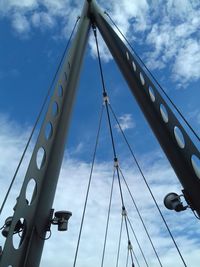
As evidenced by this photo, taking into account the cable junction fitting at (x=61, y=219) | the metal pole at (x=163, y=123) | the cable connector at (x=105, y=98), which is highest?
the cable connector at (x=105, y=98)

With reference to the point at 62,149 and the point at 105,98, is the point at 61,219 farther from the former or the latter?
the point at 105,98

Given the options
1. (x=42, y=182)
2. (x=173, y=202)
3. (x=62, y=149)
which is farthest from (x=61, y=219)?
(x=173, y=202)

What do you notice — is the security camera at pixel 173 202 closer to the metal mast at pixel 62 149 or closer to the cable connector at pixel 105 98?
the metal mast at pixel 62 149

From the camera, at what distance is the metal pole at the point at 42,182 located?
425 centimetres

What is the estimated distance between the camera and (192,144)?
19.5 feet

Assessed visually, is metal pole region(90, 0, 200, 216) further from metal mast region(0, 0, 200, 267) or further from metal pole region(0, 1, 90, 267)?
metal pole region(0, 1, 90, 267)

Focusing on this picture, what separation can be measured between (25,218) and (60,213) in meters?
0.70

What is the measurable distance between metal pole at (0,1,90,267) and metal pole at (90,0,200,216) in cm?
157

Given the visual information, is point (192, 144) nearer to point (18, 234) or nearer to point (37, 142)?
point (37, 142)

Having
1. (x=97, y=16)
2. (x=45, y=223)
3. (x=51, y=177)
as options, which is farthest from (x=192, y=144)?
(x=97, y=16)

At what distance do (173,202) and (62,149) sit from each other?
8.38 ft

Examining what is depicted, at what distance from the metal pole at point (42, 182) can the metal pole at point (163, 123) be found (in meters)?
1.57

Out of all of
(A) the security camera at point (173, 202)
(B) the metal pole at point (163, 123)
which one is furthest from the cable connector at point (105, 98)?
(A) the security camera at point (173, 202)

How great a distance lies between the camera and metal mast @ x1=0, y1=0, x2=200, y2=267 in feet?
14.5
